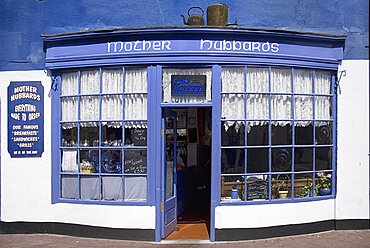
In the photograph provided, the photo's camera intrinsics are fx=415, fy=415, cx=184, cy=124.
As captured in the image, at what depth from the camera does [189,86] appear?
741 centimetres

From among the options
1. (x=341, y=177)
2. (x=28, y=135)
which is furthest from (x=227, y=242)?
(x=28, y=135)

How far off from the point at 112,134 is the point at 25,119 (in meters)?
1.78

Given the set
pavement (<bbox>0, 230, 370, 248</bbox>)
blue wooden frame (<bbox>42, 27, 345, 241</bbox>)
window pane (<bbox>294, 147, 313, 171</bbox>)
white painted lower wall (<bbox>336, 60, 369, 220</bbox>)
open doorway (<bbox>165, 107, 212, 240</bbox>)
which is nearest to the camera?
pavement (<bbox>0, 230, 370, 248</bbox>)

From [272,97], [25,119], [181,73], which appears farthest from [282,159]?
[25,119]

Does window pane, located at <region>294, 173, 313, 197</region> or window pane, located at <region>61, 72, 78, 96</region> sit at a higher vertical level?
window pane, located at <region>61, 72, 78, 96</region>

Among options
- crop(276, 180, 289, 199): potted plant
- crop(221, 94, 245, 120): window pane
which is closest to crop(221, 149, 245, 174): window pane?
crop(221, 94, 245, 120): window pane

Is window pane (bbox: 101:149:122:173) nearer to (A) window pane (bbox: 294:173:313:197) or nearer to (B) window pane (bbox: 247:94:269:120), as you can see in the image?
(B) window pane (bbox: 247:94:269:120)

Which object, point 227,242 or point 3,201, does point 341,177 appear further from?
point 3,201

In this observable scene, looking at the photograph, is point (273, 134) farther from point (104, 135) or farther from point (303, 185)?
point (104, 135)

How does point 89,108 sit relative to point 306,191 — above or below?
above

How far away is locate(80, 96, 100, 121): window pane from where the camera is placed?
768cm

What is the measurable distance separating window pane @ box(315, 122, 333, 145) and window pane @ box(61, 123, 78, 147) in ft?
15.0

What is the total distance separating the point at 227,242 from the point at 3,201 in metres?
4.37

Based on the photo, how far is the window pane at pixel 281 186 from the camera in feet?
25.0
